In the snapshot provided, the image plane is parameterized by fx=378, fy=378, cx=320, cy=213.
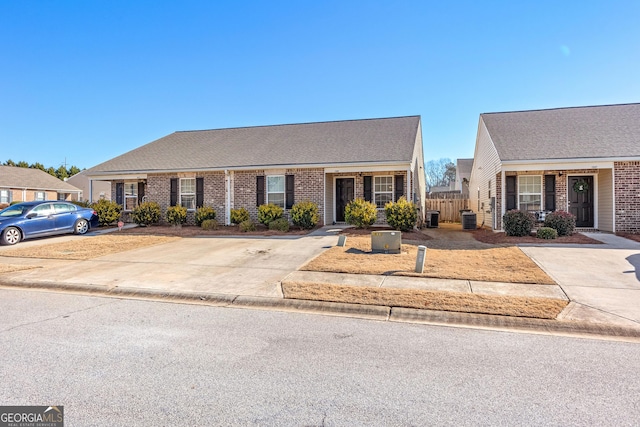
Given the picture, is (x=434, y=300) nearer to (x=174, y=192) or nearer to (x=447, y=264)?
(x=447, y=264)

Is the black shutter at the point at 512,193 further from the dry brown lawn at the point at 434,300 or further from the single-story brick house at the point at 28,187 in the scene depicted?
the single-story brick house at the point at 28,187

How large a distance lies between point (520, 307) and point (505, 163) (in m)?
→ 10.5

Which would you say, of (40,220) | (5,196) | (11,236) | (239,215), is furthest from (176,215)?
(5,196)

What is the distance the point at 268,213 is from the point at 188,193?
16.5ft

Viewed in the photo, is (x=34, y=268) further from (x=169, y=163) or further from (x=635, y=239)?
(x=635, y=239)

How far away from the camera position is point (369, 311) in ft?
→ 18.2

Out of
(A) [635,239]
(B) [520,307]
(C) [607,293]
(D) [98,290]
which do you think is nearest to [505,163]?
(A) [635,239]

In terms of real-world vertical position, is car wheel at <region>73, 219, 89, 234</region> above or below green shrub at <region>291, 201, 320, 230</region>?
below

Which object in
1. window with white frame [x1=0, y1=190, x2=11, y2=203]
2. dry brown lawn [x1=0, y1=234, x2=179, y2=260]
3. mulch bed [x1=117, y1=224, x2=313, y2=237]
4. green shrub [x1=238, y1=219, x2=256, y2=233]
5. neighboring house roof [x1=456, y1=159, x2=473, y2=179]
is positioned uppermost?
neighboring house roof [x1=456, y1=159, x2=473, y2=179]

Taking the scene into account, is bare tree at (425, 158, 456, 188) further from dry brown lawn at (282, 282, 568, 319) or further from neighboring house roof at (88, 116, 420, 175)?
dry brown lawn at (282, 282, 568, 319)

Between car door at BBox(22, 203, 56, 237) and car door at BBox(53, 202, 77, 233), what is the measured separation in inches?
7.3

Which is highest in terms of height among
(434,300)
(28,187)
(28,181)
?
(28,181)

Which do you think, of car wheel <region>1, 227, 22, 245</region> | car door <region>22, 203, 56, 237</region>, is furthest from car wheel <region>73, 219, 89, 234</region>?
car wheel <region>1, 227, 22, 245</region>

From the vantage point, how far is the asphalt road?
2.86m
